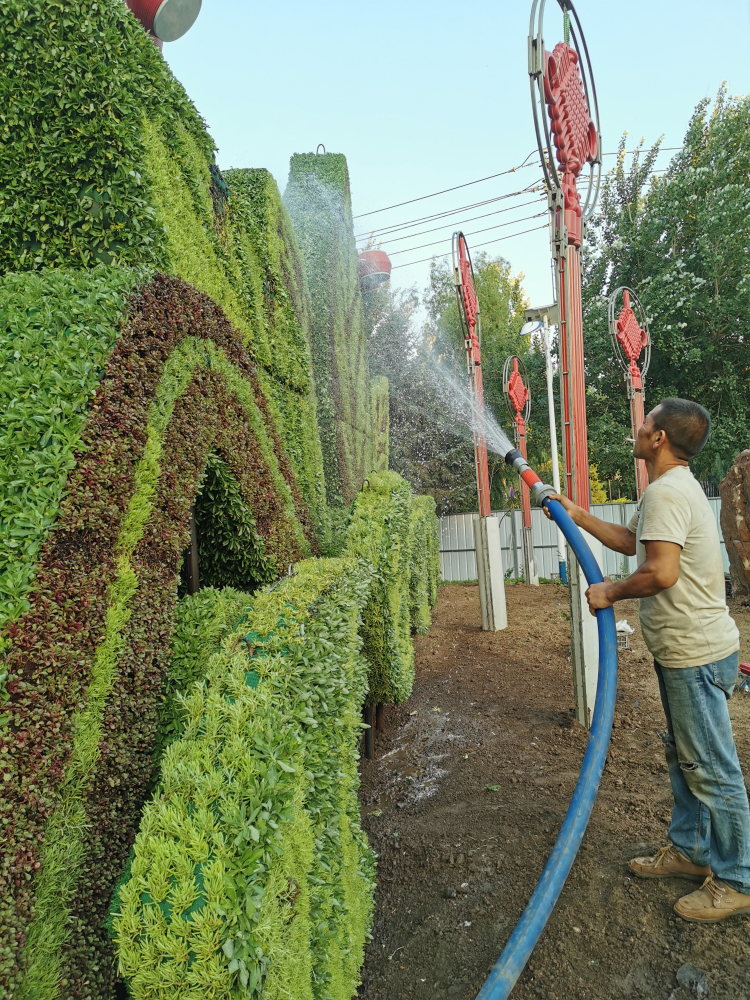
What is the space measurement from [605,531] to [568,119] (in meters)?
3.58

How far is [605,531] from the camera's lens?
3.44m

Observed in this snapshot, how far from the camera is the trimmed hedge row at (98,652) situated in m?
1.71

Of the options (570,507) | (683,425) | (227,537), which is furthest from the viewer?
(570,507)

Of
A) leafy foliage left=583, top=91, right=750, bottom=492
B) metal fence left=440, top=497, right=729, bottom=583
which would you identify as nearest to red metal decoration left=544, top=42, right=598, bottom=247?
metal fence left=440, top=497, right=729, bottom=583

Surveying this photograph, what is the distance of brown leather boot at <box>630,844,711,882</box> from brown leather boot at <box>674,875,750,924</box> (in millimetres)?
162

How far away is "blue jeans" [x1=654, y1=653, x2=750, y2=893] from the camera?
280 centimetres

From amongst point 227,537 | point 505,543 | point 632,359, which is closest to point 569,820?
point 227,537

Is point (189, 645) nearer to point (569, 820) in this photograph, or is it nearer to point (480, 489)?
point (569, 820)

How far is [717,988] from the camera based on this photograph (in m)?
2.47

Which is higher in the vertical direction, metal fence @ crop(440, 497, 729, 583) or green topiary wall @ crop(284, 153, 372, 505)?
green topiary wall @ crop(284, 153, 372, 505)

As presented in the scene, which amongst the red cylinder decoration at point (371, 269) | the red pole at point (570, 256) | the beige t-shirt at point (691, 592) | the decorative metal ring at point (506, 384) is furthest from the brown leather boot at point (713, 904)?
the decorative metal ring at point (506, 384)

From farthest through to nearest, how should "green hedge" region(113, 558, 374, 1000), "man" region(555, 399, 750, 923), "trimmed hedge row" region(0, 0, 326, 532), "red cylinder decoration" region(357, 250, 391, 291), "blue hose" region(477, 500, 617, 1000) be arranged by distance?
"red cylinder decoration" region(357, 250, 391, 291) < "man" region(555, 399, 750, 923) < "trimmed hedge row" region(0, 0, 326, 532) < "blue hose" region(477, 500, 617, 1000) < "green hedge" region(113, 558, 374, 1000)

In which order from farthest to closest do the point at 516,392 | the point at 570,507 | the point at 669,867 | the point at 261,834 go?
the point at 516,392 < the point at 570,507 < the point at 669,867 < the point at 261,834

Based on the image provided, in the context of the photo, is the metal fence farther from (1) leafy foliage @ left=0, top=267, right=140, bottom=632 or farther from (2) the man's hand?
(1) leafy foliage @ left=0, top=267, right=140, bottom=632
